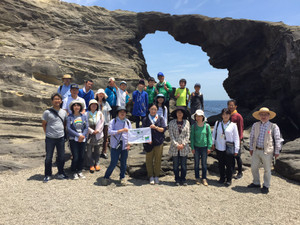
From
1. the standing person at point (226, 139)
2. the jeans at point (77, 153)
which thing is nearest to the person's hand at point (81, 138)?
the jeans at point (77, 153)

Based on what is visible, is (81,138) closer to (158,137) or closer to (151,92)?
(158,137)

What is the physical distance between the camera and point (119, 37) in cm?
2016

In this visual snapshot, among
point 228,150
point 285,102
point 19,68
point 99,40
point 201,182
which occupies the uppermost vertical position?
point 99,40

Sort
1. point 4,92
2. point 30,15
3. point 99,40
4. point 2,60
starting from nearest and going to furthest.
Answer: point 4,92 < point 2,60 < point 30,15 < point 99,40

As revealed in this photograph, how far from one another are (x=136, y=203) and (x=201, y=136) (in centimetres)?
300

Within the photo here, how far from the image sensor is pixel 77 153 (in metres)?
6.96

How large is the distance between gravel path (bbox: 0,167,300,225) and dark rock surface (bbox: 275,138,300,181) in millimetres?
720

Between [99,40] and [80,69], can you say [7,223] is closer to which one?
[80,69]

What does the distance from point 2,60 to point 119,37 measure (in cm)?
1075

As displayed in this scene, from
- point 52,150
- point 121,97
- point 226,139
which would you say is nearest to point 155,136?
point 226,139

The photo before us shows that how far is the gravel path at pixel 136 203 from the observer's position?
4.82 meters

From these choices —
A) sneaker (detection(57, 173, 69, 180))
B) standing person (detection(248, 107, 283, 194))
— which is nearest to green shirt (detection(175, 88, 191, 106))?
standing person (detection(248, 107, 283, 194))

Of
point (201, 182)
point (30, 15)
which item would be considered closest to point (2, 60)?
point (30, 15)

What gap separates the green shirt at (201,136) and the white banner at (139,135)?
1.55 meters
